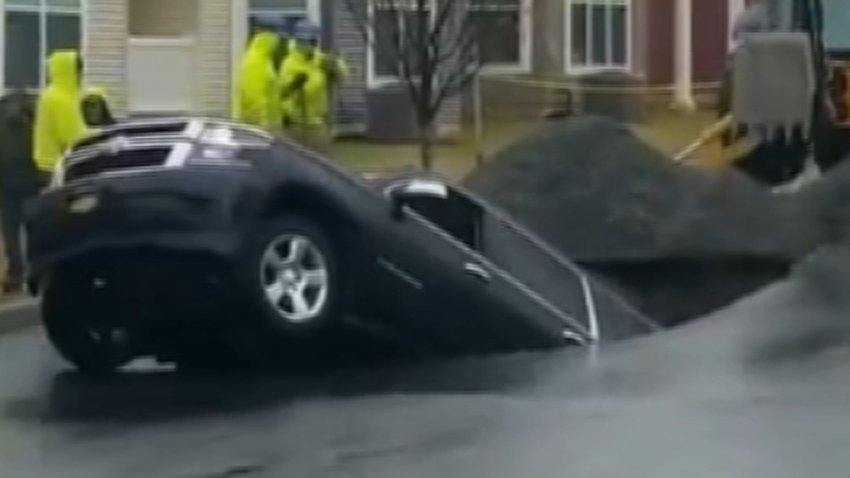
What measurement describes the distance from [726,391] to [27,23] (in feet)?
65.3

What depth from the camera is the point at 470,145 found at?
30297 millimetres

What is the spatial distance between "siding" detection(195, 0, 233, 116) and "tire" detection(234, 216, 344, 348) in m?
18.3

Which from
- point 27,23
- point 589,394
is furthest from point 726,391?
point 27,23

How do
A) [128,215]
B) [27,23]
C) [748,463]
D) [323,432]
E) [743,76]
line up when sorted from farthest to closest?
[27,23] < [743,76] < [128,215] < [323,432] < [748,463]

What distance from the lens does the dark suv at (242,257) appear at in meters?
12.0

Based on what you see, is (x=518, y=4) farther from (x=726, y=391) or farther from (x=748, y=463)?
(x=748, y=463)

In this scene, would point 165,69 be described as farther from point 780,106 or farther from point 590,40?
point 780,106

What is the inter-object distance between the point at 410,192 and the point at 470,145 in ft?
56.3

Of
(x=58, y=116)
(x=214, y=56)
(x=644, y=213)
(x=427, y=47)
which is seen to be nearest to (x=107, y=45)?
(x=214, y=56)

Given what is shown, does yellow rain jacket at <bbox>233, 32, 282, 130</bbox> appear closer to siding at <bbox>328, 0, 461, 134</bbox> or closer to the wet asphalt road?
the wet asphalt road

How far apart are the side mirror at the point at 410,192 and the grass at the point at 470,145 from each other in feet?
41.0

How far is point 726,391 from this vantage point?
1115 centimetres

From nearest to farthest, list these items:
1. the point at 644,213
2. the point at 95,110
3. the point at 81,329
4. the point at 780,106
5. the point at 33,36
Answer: the point at 81,329 → the point at 95,110 → the point at 644,213 → the point at 780,106 → the point at 33,36

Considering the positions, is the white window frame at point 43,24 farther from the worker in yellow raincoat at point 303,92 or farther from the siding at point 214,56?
the worker in yellow raincoat at point 303,92
